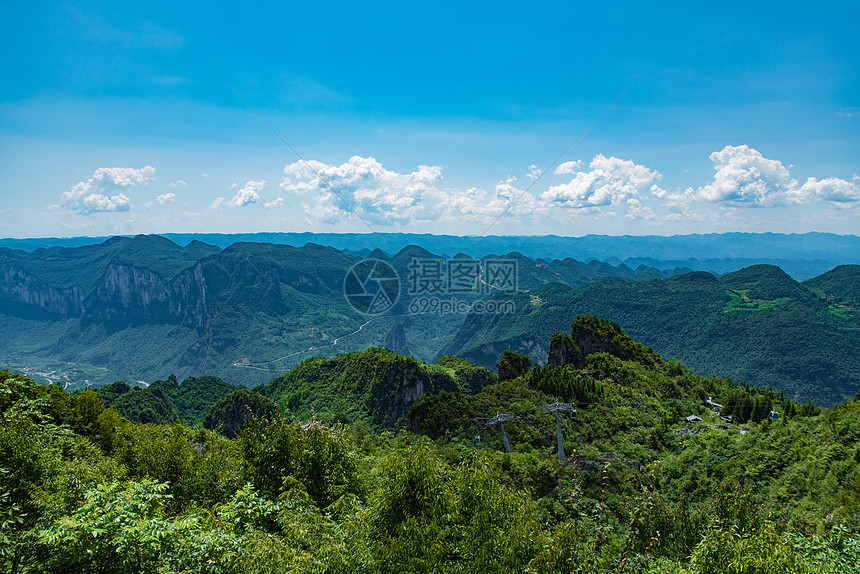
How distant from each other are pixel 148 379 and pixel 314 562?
712ft

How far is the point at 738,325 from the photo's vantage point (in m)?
143

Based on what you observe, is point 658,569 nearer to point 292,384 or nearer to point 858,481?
point 858,481

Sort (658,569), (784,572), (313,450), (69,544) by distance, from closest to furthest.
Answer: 1. (69,544)
2. (784,572)
3. (658,569)
4. (313,450)

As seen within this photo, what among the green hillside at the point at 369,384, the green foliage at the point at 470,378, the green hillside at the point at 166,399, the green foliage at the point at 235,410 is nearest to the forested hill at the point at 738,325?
the green foliage at the point at 470,378

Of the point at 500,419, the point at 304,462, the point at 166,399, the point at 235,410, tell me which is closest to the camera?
the point at 304,462

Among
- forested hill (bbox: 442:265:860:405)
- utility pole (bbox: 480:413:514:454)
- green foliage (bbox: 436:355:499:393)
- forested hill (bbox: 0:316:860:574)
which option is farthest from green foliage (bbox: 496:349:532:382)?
forested hill (bbox: 442:265:860:405)

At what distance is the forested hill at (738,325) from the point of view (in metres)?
114

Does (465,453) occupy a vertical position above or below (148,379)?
above

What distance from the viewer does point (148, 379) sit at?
613 feet

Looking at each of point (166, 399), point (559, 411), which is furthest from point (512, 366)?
point (166, 399)

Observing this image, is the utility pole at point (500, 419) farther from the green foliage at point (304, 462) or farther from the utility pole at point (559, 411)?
the green foliage at point (304, 462)

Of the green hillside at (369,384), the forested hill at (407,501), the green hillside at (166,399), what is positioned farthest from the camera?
the green hillside at (166,399)

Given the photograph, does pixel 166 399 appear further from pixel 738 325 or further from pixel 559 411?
pixel 738 325

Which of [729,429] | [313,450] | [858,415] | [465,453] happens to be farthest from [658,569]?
[729,429]
